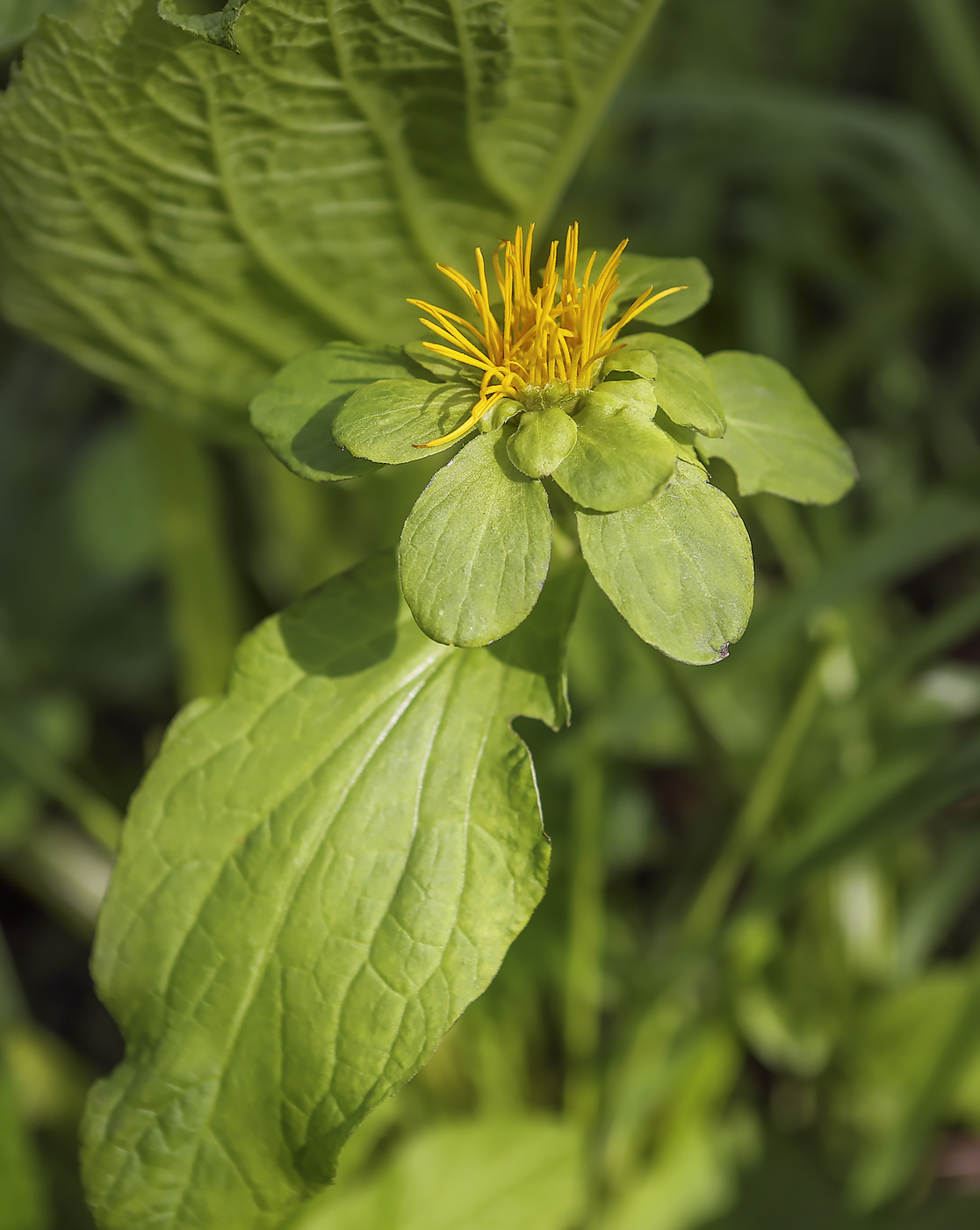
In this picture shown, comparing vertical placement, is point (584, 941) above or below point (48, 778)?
below

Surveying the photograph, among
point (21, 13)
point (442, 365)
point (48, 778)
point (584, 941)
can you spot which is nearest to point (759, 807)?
point (584, 941)

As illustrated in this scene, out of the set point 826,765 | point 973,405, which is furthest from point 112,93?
point 973,405

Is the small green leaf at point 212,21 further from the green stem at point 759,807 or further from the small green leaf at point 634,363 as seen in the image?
the green stem at point 759,807

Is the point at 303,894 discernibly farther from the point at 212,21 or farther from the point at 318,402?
the point at 212,21

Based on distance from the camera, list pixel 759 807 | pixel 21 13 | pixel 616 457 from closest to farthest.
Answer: pixel 616 457, pixel 21 13, pixel 759 807

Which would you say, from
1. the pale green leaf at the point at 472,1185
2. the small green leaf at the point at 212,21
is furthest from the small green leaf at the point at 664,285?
the pale green leaf at the point at 472,1185

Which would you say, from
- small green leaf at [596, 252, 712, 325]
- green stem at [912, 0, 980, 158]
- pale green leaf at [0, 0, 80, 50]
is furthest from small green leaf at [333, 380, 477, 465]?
green stem at [912, 0, 980, 158]

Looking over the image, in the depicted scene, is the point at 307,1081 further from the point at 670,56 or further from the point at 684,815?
the point at 670,56
